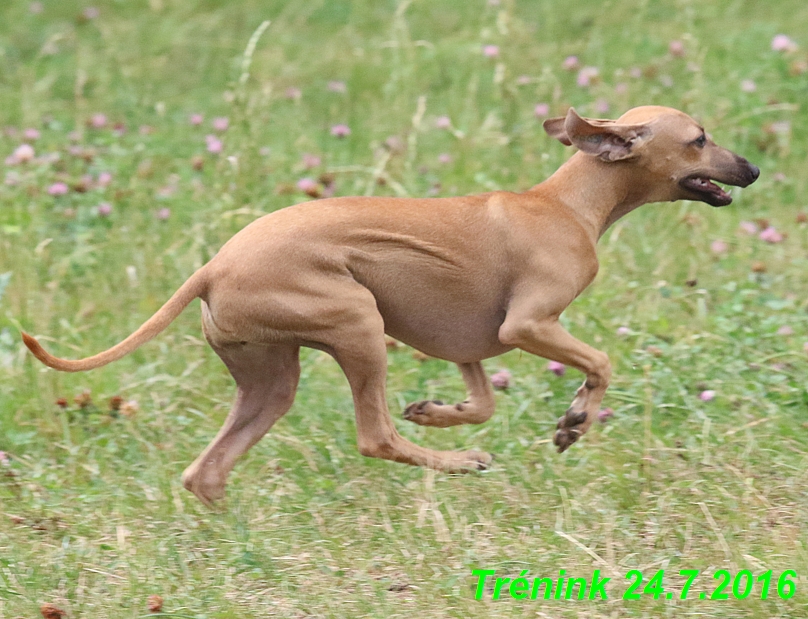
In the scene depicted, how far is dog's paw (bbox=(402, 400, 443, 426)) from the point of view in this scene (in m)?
4.82

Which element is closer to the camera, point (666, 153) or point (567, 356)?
point (567, 356)

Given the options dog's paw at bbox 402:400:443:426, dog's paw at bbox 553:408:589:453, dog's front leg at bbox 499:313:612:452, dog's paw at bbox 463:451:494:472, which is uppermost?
dog's front leg at bbox 499:313:612:452

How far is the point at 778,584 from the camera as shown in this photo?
3.86 metres

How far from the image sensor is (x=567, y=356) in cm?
456

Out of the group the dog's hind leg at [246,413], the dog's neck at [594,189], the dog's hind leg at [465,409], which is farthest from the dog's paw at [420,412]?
the dog's neck at [594,189]

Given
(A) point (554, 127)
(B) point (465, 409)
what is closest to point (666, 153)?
(A) point (554, 127)

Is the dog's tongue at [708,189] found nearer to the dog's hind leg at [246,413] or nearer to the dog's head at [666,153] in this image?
the dog's head at [666,153]

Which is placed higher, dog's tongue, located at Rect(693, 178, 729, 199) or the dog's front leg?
dog's tongue, located at Rect(693, 178, 729, 199)

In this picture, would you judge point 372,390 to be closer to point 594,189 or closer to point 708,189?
point 594,189

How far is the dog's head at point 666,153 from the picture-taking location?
4.63 meters

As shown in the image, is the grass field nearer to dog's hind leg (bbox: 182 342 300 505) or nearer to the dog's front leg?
dog's hind leg (bbox: 182 342 300 505)

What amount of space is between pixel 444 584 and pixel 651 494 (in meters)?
0.93

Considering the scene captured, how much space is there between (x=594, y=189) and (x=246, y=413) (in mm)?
1504

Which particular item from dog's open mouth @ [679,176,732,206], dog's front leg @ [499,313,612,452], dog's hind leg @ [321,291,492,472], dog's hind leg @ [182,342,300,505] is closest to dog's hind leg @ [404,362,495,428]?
dog's hind leg @ [321,291,492,472]
